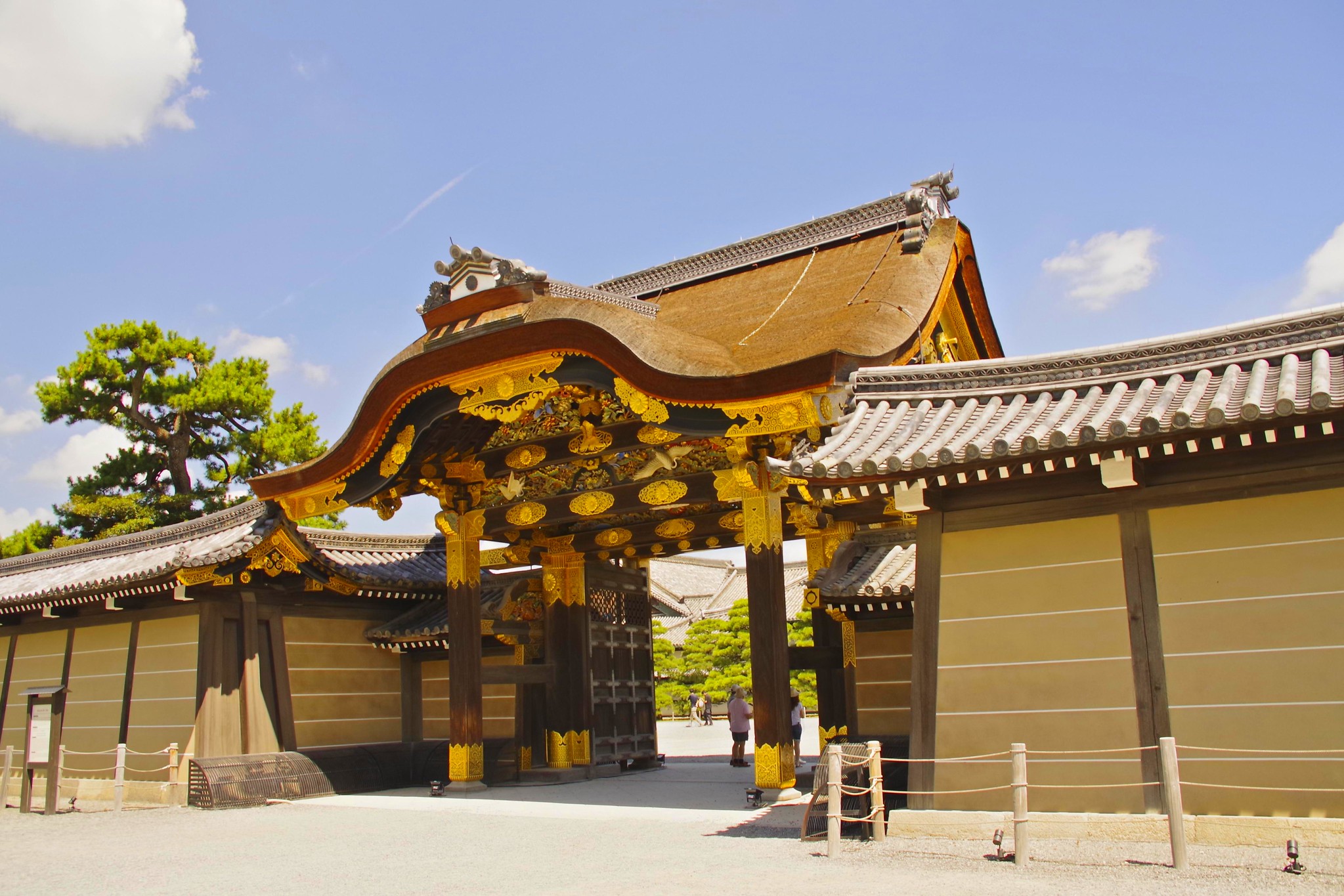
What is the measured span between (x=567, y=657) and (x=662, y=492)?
11.8 feet

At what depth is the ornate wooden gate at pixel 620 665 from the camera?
48.6 ft

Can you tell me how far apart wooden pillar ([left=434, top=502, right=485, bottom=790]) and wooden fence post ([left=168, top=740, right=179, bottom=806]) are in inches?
129

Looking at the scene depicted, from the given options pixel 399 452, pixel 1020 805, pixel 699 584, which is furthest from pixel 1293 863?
pixel 699 584

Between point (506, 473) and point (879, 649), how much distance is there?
205 inches

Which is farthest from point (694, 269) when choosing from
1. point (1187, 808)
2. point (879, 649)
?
point (1187, 808)

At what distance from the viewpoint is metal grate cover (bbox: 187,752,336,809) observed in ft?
41.0

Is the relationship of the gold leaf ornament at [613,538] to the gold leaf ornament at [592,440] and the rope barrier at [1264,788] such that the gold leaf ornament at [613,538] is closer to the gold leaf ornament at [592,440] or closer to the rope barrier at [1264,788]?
the gold leaf ornament at [592,440]

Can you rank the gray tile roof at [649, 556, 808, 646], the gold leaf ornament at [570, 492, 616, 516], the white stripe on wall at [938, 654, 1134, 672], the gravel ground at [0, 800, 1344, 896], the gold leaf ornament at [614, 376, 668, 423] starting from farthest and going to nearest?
1. the gray tile roof at [649, 556, 808, 646]
2. the gold leaf ornament at [570, 492, 616, 516]
3. the gold leaf ornament at [614, 376, 668, 423]
4. the white stripe on wall at [938, 654, 1134, 672]
5. the gravel ground at [0, 800, 1344, 896]

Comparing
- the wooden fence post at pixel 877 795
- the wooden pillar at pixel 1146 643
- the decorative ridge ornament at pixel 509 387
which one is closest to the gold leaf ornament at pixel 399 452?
the decorative ridge ornament at pixel 509 387

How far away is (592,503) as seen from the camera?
12.9m

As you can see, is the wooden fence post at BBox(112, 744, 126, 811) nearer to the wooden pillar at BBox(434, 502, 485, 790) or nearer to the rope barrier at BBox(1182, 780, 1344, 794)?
the wooden pillar at BBox(434, 502, 485, 790)

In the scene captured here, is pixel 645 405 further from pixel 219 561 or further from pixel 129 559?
pixel 129 559

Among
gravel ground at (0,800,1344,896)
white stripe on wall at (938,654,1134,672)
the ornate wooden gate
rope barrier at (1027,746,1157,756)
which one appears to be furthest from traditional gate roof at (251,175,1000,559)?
gravel ground at (0,800,1344,896)

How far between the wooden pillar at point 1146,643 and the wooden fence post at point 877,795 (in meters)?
1.87
